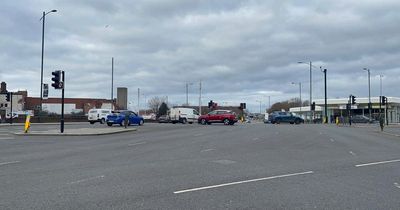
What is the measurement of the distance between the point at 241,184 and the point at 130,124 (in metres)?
37.1

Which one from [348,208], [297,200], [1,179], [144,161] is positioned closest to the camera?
[348,208]

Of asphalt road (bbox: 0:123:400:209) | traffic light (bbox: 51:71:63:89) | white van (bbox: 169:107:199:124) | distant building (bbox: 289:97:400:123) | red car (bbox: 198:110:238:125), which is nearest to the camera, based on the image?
asphalt road (bbox: 0:123:400:209)

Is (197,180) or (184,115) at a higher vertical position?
(184,115)

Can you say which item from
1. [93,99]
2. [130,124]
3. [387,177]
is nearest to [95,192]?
[387,177]

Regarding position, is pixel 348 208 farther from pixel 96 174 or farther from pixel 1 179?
pixel 1 179

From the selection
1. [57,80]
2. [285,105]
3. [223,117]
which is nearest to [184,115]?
[223,117]

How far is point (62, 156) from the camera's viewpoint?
54.2 feet

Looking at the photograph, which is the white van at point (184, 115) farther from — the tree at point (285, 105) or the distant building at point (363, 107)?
the tree at point (285, 105)

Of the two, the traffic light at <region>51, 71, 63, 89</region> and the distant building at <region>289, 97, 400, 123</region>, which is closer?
the traffic light at <region>51, 71, 63, 89</region>

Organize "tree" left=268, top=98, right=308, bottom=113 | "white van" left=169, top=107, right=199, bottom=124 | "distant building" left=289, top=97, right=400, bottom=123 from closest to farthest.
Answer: "white van" left=169, top=107, right=199, bottom=124, "distant building" left=289, top=97, right=400, bottom=123, "tree" left=268, top=98, right=308, bottom=113

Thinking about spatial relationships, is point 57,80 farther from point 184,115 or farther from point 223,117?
point 184,115

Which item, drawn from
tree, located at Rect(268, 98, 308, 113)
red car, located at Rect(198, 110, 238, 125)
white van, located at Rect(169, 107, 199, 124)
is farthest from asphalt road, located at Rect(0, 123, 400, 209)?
tree, located at Rect(268, 98, 308, 113)

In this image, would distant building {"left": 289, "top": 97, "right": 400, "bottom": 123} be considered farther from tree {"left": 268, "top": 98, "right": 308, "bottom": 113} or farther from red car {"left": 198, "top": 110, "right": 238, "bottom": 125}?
tree {"left": 268, "top": 98, "right": 308, "bottom": 113}

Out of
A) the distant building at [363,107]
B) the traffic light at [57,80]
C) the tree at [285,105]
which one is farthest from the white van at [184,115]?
the tree at [285,105]
